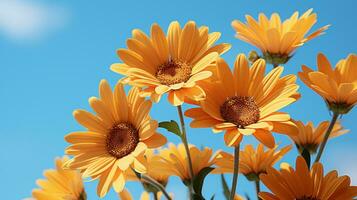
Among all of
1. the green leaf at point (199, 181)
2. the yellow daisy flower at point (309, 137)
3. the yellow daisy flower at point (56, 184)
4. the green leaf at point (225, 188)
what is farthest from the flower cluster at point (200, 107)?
the yellow daisy flower at point (56, 184)

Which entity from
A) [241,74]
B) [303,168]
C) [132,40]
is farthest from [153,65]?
[303,168]

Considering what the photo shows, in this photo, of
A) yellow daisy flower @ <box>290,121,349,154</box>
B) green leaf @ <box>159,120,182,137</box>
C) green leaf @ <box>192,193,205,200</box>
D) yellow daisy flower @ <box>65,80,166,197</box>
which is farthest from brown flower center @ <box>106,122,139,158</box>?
yellow daisy flower @ <box>290,121,349,154</box>

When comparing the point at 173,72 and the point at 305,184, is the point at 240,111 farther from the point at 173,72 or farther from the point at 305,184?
the point at 305,184

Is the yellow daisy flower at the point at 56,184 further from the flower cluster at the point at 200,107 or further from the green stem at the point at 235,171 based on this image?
the green stem at the point at 235,171

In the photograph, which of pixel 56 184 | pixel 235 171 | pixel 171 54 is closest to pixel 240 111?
pixel 235 171

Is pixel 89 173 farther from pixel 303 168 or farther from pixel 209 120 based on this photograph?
pixel 303 168

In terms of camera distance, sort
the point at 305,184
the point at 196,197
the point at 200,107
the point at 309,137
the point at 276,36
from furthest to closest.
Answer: the point at 309,137
the point at 276,36
the point at 305,184
the point at 196,197
the point at 200,107
